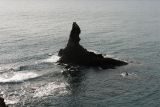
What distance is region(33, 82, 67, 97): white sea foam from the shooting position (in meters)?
64.8

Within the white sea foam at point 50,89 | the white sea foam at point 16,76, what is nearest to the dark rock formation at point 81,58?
the white sea foam at point 16,76

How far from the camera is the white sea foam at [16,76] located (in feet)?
237

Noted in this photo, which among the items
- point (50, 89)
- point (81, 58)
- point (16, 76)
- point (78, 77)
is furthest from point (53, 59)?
point (50, 89)

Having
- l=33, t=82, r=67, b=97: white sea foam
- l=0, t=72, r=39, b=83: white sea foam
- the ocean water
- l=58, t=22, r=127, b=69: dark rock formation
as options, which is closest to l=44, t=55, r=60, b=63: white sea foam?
the ocean water

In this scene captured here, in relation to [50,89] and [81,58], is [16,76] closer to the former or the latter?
[50,89]

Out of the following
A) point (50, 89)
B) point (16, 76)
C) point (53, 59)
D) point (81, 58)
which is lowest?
point (50, 89)

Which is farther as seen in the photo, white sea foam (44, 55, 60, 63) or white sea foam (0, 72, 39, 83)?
white sea foam (44, 55, 60, 63)

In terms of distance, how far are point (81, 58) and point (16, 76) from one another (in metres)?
20.9

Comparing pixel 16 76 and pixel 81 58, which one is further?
pixel 81 58

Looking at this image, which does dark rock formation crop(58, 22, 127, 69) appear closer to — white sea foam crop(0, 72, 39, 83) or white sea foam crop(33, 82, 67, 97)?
white sea foam crop(0, 72, 39, 83)

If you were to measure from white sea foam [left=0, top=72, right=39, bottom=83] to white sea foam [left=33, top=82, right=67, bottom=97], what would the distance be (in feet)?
24.2

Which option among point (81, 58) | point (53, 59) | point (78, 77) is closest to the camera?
point (78, 77)

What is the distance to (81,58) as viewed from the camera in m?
87.6

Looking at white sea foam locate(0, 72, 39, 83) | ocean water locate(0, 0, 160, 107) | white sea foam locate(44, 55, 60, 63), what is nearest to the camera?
ocean water locate(0, 0, 160, 107)
